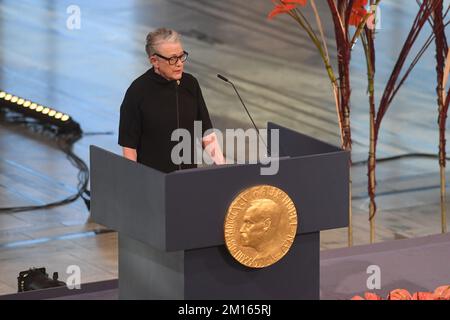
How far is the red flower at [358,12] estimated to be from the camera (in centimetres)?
600

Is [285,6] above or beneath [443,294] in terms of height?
above

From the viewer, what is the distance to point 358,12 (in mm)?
6020

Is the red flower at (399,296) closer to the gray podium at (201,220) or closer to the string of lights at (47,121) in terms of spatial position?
the gray podium at (201,220)

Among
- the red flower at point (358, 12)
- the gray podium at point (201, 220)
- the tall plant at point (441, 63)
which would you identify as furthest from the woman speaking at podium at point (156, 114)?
the tall plant at point (441, 63)

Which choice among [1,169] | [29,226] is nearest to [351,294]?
[29,226]

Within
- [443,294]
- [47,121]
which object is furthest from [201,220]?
[47,121]

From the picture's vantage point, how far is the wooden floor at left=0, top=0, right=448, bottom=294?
7531mm

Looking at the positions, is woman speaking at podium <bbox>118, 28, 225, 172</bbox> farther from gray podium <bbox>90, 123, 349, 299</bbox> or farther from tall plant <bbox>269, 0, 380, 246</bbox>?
tall plant <bbox>269, 0, 380, 246</bbox>

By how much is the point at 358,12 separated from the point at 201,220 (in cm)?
211

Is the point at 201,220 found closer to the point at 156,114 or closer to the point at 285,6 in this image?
the point at 156,114

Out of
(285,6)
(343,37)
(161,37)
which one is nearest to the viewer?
(161,37)

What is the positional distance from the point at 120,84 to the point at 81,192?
9.23 feet

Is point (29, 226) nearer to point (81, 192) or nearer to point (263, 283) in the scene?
point (81, 192)
